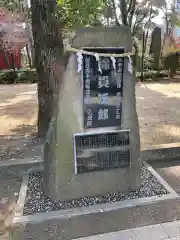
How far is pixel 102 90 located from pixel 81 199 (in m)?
1.15

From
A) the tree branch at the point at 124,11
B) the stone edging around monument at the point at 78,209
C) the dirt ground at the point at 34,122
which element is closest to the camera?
the stone edging around monument at the point at 78,209

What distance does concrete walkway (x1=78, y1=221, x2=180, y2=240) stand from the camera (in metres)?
2.52

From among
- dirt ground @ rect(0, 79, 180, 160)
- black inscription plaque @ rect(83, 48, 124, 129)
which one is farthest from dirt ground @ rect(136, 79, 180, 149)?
black inscription plaque @ rect(83, 48, 124, 129)

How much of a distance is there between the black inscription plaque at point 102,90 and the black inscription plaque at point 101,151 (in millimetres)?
126

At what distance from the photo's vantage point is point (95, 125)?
2873 mm

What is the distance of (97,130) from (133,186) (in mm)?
760

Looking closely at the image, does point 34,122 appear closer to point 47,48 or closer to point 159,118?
point 47,48

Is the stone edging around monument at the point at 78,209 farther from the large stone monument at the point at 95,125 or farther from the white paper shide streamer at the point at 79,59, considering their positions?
the white paper shide streamer at the point at 79,59

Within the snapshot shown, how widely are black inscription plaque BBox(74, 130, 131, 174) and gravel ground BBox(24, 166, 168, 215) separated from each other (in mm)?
306

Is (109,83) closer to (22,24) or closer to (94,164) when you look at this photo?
(94,164)

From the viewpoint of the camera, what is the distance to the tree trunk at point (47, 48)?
13.1 ft

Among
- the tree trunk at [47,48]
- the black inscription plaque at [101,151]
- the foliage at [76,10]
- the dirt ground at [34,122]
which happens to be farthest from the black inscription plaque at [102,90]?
the foliage at [76,10]

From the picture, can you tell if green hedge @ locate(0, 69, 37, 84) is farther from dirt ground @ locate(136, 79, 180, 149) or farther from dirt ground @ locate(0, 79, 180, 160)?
dirt ground @ locate(136, 79, 180, 149)

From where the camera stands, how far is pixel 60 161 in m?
2.88
